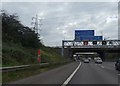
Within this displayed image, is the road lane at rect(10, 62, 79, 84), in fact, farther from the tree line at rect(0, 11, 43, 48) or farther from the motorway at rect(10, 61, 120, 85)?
the tree line at rect(0, 11, 43, 48)

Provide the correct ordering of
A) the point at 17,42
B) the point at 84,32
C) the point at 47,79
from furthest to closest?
the point at 84,32 < the point at 17,42 < the point at 47,79

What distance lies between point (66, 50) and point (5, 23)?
2360 inches

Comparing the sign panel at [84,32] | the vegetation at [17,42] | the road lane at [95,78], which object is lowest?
the road lane at [95,78]

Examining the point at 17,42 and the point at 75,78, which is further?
the point at 17,42

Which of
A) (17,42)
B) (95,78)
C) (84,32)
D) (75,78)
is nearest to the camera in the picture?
(95,78)

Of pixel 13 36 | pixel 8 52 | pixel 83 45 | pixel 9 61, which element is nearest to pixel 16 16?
pixel 13 36

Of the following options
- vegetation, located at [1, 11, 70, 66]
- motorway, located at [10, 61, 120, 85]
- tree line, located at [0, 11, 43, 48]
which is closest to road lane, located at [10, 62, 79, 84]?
motorway, located at [10, 61, 120, 85]

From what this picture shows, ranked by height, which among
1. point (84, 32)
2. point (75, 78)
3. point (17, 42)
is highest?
point (84, 32)

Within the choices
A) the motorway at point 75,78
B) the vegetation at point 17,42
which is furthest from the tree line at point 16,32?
the motorway at point 75,78

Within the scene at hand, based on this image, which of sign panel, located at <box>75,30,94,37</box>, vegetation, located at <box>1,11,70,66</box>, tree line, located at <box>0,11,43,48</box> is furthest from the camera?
sign panel, located at <box>75,30,94,37</box>

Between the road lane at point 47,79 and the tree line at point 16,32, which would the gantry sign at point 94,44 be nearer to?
the tree line at point 16,32

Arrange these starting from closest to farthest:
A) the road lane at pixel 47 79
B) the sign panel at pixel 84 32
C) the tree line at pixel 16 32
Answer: the road lane at pixel 47 79 < the tree line at pixel 16 32 < the sign panel at pixel 84 32

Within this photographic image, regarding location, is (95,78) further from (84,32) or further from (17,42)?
(84,32)

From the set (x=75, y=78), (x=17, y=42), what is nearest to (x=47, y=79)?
(x=75, y=78)
